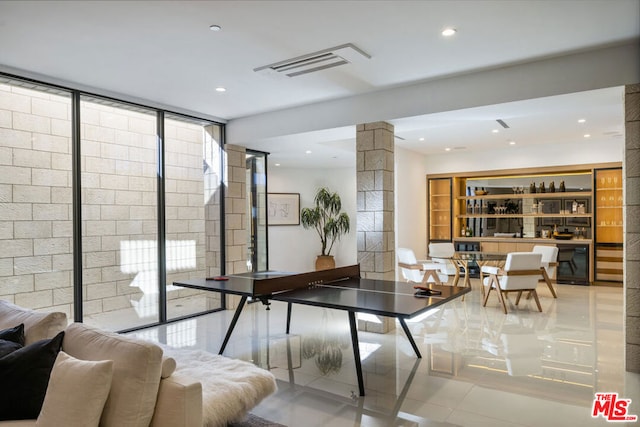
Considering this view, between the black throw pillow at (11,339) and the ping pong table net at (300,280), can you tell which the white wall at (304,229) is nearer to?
the ping pong table net at (300,280)

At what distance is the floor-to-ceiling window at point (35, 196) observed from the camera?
13.8 feet

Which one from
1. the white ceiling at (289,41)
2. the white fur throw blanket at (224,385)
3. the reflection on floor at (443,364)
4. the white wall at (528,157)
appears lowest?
the reflection on floor at (443,364)

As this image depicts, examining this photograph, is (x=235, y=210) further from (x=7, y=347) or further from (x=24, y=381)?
(x=24, y=381)

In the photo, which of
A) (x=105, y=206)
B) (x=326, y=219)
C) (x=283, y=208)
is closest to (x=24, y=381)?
(x=105, y=206)

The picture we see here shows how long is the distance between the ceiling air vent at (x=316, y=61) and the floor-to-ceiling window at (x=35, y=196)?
2285 mm

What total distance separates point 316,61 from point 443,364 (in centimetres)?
297

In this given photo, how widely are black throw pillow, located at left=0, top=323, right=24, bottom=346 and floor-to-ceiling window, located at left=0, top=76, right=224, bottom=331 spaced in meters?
2.22

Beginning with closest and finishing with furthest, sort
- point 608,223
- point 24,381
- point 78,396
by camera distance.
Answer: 1. point 78,396
2. point 24,381
3. point 608,223

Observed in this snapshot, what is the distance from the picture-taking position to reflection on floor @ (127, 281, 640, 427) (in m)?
2.98

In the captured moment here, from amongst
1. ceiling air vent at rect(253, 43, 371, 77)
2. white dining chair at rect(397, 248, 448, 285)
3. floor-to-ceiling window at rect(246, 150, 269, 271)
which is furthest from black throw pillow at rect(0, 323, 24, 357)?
white dining chair at rect(397, 248, 448, 285)

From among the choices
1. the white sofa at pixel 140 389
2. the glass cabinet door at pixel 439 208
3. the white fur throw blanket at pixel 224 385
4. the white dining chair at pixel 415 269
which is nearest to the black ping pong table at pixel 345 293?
the white fur throw blanket at pixel 224 385

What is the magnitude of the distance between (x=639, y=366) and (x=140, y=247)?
526 cm

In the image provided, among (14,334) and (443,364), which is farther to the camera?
(443,364)

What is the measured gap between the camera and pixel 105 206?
497 centimetres
